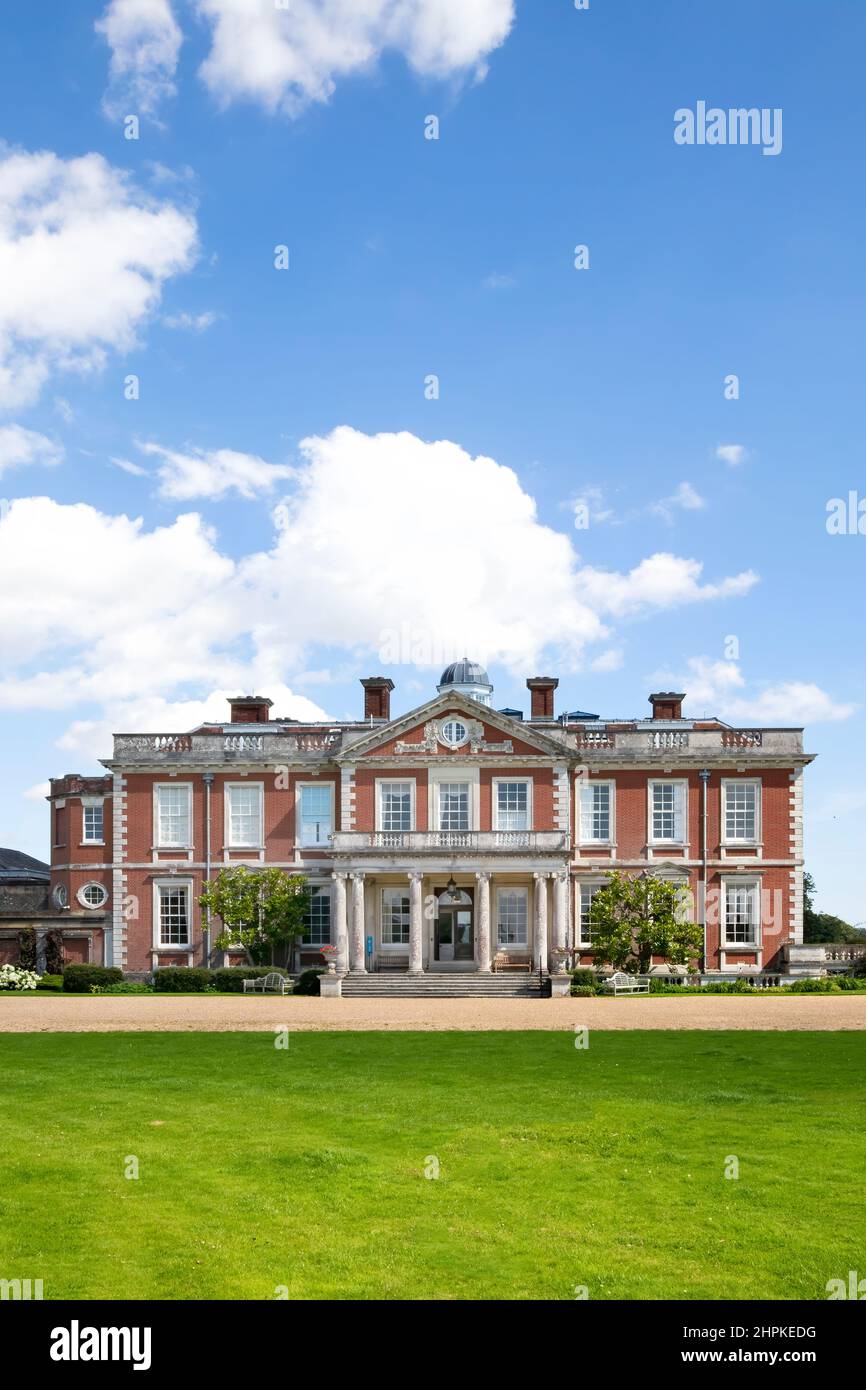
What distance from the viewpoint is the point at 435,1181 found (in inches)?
457

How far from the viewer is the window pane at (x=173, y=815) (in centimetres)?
4656

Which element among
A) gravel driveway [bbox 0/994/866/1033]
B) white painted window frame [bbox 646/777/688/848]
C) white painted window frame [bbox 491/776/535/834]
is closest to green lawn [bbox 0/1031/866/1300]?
gravel driveway [bbox 0/994/866/1033]

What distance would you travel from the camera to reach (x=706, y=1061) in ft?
63.3

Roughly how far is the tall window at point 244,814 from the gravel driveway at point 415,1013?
377 inches

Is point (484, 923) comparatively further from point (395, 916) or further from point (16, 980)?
point (16, 980)

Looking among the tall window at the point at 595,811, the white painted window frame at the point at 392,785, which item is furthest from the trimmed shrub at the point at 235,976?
the tall window at the point at 595,811

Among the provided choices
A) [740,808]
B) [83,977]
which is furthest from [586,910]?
[83,977]

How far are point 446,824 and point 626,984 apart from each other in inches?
334

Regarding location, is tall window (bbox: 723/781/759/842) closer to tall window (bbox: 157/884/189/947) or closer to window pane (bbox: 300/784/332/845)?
window pane (bbox: 300/784/332/845)

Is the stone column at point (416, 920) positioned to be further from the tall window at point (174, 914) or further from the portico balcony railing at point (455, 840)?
the tall window at point (174, 914)

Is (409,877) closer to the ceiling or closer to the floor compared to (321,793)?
closer to the floor
